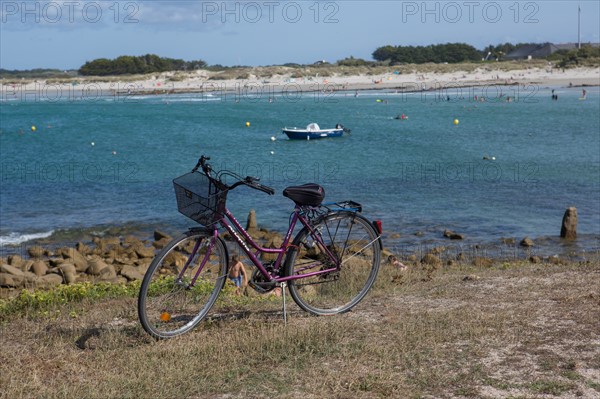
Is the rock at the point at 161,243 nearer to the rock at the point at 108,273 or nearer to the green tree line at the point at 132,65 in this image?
the rock at the point at 108,273

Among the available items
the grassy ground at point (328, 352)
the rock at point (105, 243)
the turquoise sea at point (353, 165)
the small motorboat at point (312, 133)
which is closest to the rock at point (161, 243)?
the rock at point (105, 243)

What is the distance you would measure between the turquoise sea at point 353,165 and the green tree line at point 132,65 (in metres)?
48.4

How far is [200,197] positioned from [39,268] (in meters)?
10.9

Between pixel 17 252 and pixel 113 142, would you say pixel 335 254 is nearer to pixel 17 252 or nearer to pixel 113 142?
pixel 17 252

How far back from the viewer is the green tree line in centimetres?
13012

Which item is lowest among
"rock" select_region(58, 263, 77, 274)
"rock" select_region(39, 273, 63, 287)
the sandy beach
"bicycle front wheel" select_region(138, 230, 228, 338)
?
"rock" select_region(39, 273, 63, 287)

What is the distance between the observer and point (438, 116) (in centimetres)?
6538

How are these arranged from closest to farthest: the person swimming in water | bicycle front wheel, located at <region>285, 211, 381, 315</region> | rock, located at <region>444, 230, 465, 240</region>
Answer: bicycle front wheel, located at <region>285, 211, 381, 315</region>, the person swimming in water, rock, located at <region>444, 230, 465, 240</region>

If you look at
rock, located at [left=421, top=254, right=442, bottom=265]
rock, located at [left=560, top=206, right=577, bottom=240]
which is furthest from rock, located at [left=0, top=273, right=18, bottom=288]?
rock, located at [left=560, top=206, right=577, bottom=240]

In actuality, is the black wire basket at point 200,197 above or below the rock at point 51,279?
above

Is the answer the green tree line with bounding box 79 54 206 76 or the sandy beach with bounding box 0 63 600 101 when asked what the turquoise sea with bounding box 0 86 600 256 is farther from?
the green tree line with bounding box 79 54 206 76

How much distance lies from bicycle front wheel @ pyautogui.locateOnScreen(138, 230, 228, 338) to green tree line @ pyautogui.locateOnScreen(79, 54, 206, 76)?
419 feet

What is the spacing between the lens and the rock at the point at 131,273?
15172 mm

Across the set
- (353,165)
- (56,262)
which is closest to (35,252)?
(56,262)
